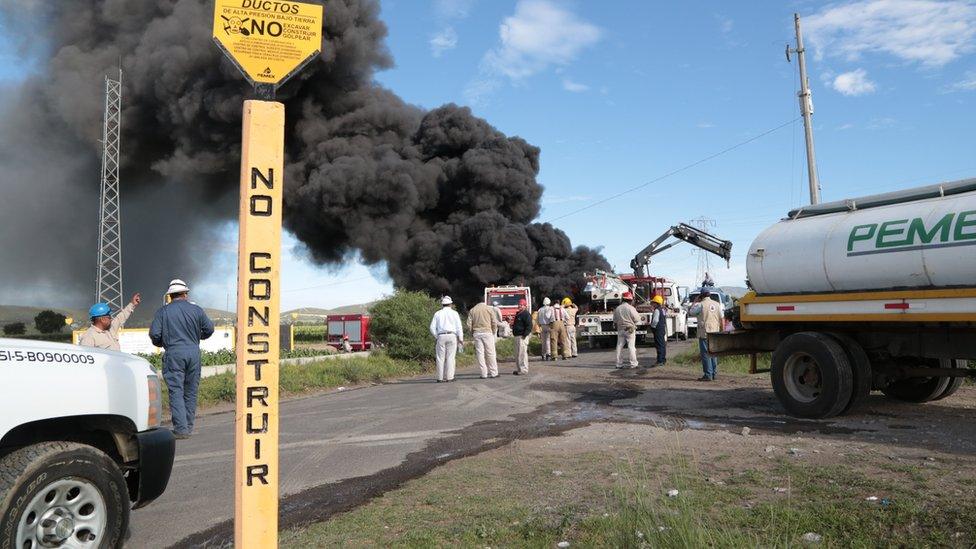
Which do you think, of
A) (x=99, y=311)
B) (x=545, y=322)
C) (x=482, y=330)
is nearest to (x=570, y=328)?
(x=545, y=322)

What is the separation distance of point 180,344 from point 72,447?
14.5 ft

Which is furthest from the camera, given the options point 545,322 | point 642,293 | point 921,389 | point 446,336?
point 642,293

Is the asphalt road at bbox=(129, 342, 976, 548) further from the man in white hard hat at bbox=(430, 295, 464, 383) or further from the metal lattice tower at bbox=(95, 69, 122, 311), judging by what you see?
the metal lattice tower at bbox=(95, 69, 122, 311)

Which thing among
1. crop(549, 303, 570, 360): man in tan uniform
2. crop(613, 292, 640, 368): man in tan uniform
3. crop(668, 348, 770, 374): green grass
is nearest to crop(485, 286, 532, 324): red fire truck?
crop(549, 303, 570, 360): man in tan uniform

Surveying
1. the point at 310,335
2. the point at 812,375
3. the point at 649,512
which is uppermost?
the point at 310,335

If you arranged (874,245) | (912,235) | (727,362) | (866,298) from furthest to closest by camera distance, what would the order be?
1. (727,362)
2. (866,298)
3. (874,245)
4. (912,235)

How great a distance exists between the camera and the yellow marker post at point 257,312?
289cm

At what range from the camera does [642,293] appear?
82.6 ft

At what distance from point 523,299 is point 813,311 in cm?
1868

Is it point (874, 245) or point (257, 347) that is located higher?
point (874, 245)

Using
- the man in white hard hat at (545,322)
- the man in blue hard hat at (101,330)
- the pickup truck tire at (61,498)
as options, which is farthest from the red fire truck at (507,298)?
the pickup truck tire at (61,498)

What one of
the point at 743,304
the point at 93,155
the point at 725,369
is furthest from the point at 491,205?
the point at 743,304

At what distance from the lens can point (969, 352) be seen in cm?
705

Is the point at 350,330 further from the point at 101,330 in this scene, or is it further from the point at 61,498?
the point at 61,498
